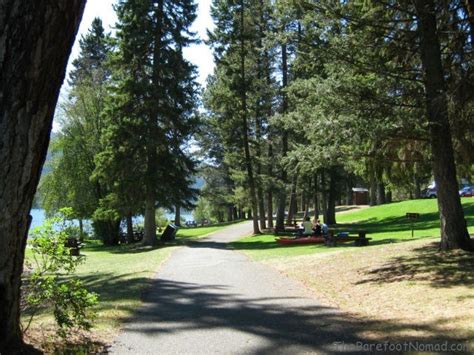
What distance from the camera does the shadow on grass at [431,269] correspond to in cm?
927

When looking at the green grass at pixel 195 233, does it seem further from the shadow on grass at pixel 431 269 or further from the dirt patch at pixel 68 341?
the dirt patch at pixel 68 341

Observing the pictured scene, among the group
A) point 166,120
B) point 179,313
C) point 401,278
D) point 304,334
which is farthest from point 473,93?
point 166,120

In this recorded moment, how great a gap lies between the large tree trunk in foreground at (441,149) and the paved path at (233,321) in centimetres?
406

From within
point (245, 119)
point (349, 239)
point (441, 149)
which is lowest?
point (349, 239)

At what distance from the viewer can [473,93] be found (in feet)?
34.5

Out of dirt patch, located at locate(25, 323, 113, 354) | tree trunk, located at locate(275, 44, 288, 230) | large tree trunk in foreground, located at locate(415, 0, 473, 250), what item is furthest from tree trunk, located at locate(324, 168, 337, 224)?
dirt patch, located at locate(25, 323, 113, 354)

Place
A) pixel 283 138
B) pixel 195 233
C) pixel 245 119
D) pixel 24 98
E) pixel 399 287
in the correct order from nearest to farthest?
1. pixel 24 98
2. pixel 399 287
3. pixel 245 119
4. pixel 283 138
5. pixel 195 233

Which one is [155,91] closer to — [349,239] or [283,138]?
[283,138]

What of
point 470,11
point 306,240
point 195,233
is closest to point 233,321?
point 470,11

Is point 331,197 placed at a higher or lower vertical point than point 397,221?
higher

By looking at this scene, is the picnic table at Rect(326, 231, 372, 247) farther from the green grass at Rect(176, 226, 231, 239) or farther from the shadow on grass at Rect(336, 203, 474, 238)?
the green grass at Rect(176, 226, 231, 239)

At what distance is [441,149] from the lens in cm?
1186

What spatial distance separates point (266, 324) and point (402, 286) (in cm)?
365

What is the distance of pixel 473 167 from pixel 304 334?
10.2 metres
